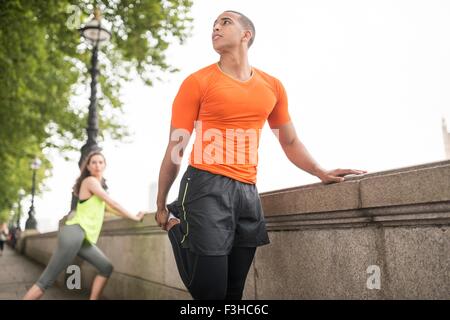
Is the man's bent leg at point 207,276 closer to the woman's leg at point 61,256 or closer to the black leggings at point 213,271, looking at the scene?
the black leggings at point 213,271

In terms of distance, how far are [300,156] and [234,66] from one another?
78 cm

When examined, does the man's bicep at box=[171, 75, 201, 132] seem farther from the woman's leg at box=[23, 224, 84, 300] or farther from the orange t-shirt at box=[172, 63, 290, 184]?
the woman's leg at box=[23, 224, 84, 300]

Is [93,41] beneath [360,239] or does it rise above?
above

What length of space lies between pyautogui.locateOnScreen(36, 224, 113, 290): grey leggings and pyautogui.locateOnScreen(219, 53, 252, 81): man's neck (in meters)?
2.91

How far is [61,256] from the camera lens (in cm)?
440

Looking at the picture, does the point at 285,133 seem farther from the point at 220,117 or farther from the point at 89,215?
the point at 89,215

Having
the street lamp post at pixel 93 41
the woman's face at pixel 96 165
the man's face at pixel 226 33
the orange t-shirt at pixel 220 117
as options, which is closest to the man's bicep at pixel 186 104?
the orange t-shirt at pixel 220 117

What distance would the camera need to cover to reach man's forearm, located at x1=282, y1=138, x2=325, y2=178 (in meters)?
2.80

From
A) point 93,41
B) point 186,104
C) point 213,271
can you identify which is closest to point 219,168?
point 186,104

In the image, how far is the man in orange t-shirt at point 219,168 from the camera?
2230 millimetres

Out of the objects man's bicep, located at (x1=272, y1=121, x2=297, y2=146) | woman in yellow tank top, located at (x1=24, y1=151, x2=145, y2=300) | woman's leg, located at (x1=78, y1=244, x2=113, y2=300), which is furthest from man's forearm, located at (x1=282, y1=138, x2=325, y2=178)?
woman's leg, located at (x1=78, y1=244, x2=113, y2=300)

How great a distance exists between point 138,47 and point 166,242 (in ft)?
27.6

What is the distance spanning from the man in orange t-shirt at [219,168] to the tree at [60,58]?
8.85 metres

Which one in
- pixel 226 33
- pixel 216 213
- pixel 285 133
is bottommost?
pixel 216 213
